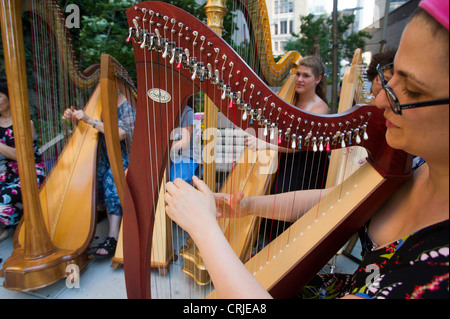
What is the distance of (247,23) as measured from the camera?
198cm

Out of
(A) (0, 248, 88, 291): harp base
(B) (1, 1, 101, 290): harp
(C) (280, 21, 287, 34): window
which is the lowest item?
(A) (0, 248, 88, 291): harp base

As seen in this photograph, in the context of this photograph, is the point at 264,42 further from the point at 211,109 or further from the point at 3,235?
the point at 3,235

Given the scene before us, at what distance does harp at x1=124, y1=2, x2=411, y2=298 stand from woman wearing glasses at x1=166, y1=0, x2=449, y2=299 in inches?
4.9

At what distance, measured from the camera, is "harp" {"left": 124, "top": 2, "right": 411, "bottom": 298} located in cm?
76

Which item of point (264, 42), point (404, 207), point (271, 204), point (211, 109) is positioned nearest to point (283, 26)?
Answer: point (264, 42)

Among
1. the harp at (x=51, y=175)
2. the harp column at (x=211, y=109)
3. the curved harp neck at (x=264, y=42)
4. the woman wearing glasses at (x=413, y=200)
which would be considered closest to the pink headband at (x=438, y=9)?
the woman wearing glasses at (x=413, y=200)

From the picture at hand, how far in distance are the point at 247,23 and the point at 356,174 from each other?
1.31 meters

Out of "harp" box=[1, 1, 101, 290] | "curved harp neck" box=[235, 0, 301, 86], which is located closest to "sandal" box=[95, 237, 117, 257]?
"harp" box=[1, 1, 101, 290]

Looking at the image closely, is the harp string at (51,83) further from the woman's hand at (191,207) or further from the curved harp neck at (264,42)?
the woman's hand at (191,207)

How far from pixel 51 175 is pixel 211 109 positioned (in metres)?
1.55

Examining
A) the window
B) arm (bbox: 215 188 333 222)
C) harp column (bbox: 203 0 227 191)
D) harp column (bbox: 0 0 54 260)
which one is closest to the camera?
arm (bbox: 215 188 333 222)

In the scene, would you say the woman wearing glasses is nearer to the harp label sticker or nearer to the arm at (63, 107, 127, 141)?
the harp label sticker

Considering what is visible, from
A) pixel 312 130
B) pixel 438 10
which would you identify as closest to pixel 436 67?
pixel 438 10

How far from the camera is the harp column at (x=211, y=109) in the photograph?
1.45 meters
